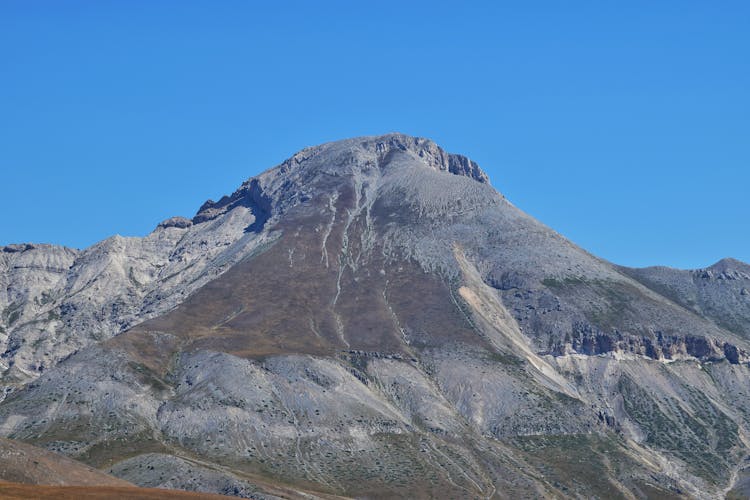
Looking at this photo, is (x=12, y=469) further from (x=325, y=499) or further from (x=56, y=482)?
(x=325, y=499)

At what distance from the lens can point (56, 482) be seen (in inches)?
5738

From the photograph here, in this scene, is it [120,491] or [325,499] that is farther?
[325,499]

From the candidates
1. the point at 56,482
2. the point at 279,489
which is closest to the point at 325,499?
the point at 279,489

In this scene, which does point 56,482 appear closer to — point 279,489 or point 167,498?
point 167,498

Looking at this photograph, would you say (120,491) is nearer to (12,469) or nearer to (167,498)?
(167,498)

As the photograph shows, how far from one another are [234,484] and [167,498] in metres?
60.9

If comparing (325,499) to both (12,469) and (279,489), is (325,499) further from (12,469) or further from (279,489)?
(12,469)

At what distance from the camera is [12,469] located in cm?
14225

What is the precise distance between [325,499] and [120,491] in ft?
231

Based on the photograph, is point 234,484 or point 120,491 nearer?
point 120,491

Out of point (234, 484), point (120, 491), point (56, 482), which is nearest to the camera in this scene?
point (120, 491)

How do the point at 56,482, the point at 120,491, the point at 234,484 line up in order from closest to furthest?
the point at 120,491 < the point at 56,482 < the point at 234,484

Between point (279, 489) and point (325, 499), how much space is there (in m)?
9.48

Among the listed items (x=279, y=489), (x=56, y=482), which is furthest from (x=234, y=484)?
(x=56, y=482)
